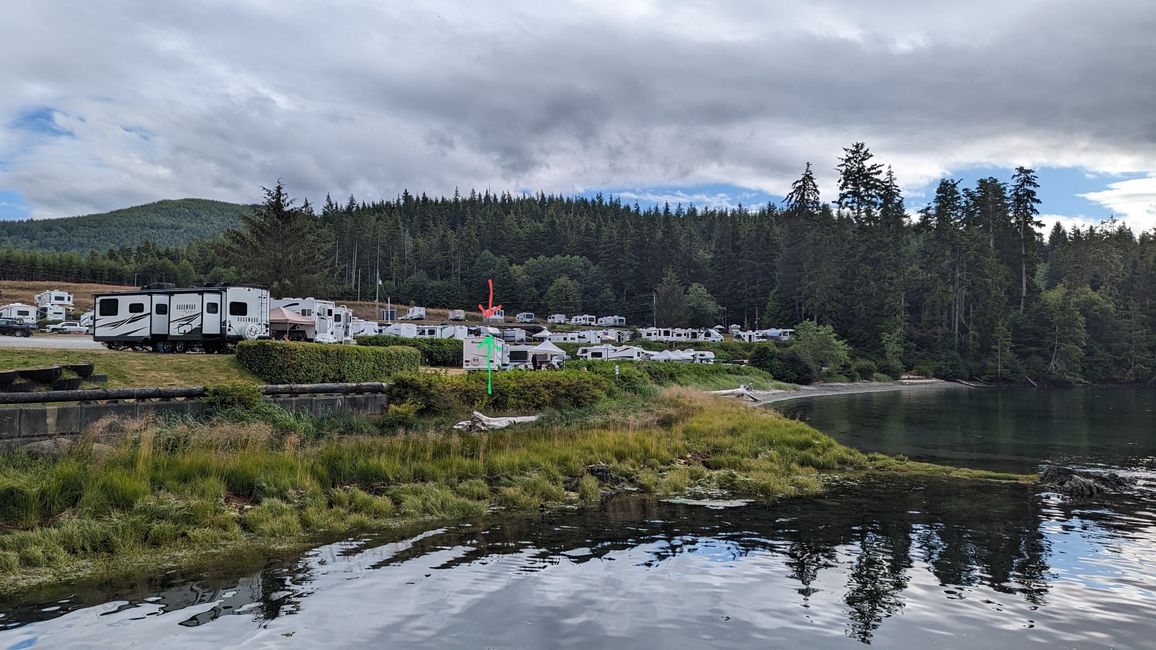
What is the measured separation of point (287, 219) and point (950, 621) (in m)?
53.5

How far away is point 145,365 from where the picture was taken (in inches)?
721

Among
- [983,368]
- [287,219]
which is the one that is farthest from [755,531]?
[983,368]

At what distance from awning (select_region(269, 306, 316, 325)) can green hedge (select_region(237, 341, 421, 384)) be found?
1341cm

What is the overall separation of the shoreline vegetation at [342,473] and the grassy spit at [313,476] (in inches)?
1.2

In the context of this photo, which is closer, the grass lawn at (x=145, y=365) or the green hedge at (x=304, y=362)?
the grass lawn at (x=145, y=365)

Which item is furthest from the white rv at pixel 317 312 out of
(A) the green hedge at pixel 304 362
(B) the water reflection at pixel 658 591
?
(B) the water reflection at pixel 658 591

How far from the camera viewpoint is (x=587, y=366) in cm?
3997

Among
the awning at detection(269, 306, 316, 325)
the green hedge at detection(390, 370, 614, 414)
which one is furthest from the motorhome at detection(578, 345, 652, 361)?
the green hedge at detection(390, 370, 614, 414)

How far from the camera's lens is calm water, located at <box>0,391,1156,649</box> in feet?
21.2

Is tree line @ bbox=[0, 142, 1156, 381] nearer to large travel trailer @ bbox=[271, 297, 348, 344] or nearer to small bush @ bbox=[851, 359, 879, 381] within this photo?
small bush @ bbox=[851, 359, 879, 381]

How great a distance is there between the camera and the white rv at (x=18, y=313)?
52031 mm

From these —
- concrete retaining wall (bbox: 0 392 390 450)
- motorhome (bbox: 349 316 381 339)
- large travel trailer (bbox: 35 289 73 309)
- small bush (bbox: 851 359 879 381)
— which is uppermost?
large travel trailer (bbox: 35 289 73 309)

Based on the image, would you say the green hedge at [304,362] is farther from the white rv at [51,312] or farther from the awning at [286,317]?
the white rv at [51,312]

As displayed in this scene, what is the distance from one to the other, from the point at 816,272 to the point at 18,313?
276ft
